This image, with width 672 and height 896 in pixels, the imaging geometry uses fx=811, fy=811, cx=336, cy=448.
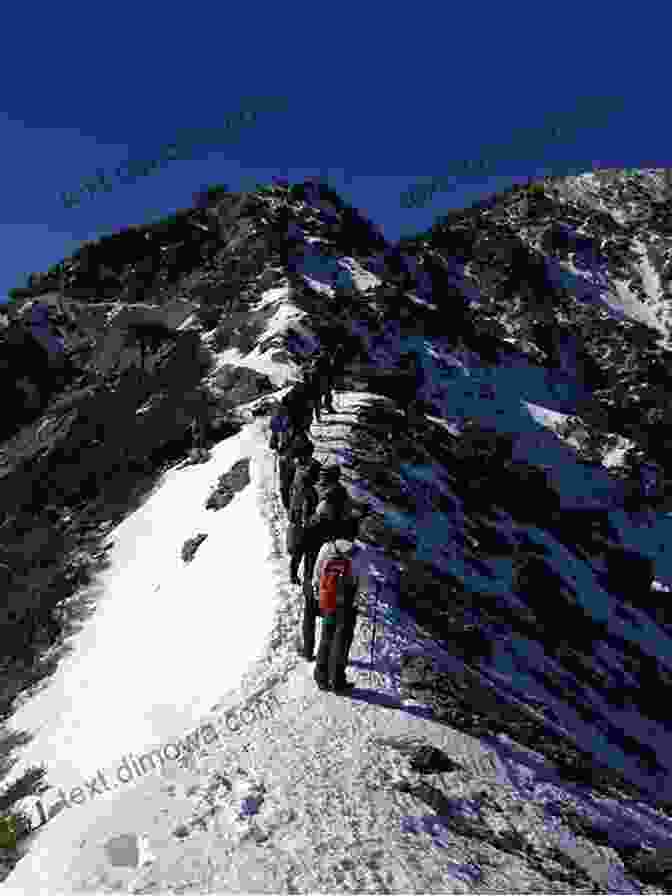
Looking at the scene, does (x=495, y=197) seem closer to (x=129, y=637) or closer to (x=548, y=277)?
(x=548, y=277)

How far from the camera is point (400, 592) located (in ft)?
53.2

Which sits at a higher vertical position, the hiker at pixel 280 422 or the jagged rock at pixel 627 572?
the hiker at pixel 280 422

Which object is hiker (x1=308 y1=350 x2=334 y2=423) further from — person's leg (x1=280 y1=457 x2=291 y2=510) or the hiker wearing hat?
the hiker wearing hat

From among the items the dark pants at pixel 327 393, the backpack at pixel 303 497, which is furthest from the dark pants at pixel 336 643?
the dark pants at pixel 327 393

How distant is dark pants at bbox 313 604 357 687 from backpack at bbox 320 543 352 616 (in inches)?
4.9

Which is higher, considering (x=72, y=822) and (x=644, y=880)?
(x=72, y=822)

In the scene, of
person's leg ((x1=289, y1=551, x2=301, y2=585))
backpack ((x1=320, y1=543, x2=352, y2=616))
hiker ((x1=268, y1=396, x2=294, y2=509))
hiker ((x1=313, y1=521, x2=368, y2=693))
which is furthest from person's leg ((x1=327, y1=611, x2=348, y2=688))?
hiker ((x1=268, y1=396, x2=294, y2=509))

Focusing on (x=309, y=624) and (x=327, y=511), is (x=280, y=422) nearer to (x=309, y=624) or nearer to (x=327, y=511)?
(x=327, y=511)

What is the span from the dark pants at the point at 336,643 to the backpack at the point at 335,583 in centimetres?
12

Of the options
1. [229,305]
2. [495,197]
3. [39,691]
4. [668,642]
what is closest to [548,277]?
[495,197]

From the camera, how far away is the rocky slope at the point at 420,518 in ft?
29.5

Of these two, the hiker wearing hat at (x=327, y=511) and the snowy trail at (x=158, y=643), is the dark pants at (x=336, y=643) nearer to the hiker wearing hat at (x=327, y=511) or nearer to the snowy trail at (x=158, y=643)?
the hiker wearing hat at (x=327, y=511)

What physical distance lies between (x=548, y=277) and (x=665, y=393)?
42.4m

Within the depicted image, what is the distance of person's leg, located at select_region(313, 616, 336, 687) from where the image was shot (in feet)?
35.9
